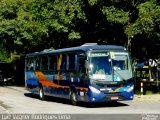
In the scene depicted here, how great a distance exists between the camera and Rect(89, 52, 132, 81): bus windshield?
68.1 ft

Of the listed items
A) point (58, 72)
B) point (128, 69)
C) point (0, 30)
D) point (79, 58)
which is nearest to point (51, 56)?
point (58, 72)

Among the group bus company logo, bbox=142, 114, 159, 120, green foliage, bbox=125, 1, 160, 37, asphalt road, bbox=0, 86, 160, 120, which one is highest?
green foliage, bbox=125, 1, 160, 37

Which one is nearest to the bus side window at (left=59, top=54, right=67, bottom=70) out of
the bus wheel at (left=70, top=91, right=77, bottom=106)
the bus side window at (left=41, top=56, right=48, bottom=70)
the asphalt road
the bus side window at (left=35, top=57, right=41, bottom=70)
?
the bus wheel at (left=70, top=91, right=77, bottom=106)

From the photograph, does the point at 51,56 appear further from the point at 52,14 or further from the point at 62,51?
the point at 52,14

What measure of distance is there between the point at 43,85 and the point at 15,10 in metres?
19.9

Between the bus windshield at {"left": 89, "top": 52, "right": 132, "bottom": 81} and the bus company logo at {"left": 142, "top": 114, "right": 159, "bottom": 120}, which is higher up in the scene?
the bus windshield at {"left": 89, "top": 52, "right": 132, "bottom": 81}

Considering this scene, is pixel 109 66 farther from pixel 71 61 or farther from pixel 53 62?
pixel 53 62

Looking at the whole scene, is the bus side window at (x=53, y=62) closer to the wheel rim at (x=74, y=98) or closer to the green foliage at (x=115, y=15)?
the wheel rim at (x=74, y=98)

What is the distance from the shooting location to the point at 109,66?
21.0 m

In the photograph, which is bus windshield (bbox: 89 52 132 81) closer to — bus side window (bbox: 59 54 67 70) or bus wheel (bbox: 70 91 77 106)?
A: bus wheel (bbox: 70 91 77 106)

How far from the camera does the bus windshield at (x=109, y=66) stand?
20.8 m

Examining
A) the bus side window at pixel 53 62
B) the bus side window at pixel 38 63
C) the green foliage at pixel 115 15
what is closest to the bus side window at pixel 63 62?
the bus side window at pixel 53 62

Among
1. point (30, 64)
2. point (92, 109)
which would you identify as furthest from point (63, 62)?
point (30, 64)

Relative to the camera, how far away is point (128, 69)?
843 inches
